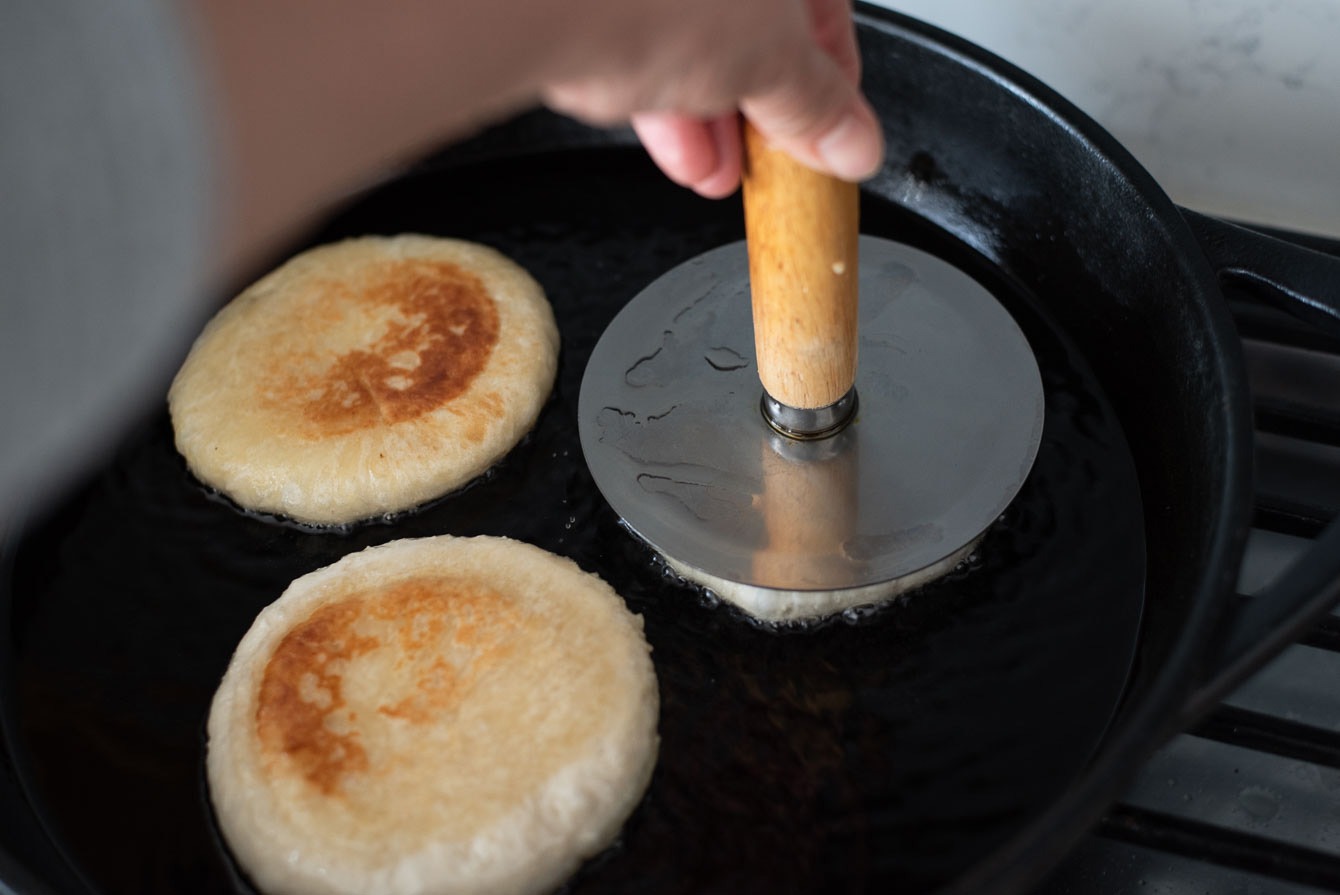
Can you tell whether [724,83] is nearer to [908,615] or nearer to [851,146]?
[851,146]

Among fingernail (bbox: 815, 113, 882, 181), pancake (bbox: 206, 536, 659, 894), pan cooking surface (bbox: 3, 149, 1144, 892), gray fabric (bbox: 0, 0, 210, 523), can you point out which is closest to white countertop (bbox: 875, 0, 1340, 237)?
pan cooking surface (bbox: 3, 149, 1144, 892)

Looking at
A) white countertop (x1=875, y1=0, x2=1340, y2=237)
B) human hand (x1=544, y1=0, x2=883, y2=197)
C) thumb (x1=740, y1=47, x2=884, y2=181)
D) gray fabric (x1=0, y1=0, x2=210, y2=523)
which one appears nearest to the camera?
gray fabric (x1=0, y1=0, x2=210, y2=523)

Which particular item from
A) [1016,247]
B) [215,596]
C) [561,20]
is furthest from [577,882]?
[1016,247]

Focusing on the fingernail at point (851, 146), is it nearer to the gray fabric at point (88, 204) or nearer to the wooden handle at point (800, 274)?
the wooden handle at point (800, 274)

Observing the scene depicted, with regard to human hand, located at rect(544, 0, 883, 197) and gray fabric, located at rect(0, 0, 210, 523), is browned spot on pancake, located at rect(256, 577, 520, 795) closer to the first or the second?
human hand, located at rect(544, 0, 883, 197)

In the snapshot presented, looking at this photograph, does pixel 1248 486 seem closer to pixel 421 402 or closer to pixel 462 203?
pixel 421 402

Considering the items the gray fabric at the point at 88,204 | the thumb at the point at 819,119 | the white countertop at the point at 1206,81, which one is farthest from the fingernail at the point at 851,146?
the white countertop at the point at 1206,81

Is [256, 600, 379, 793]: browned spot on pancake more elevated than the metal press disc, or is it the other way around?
the metal press disc
